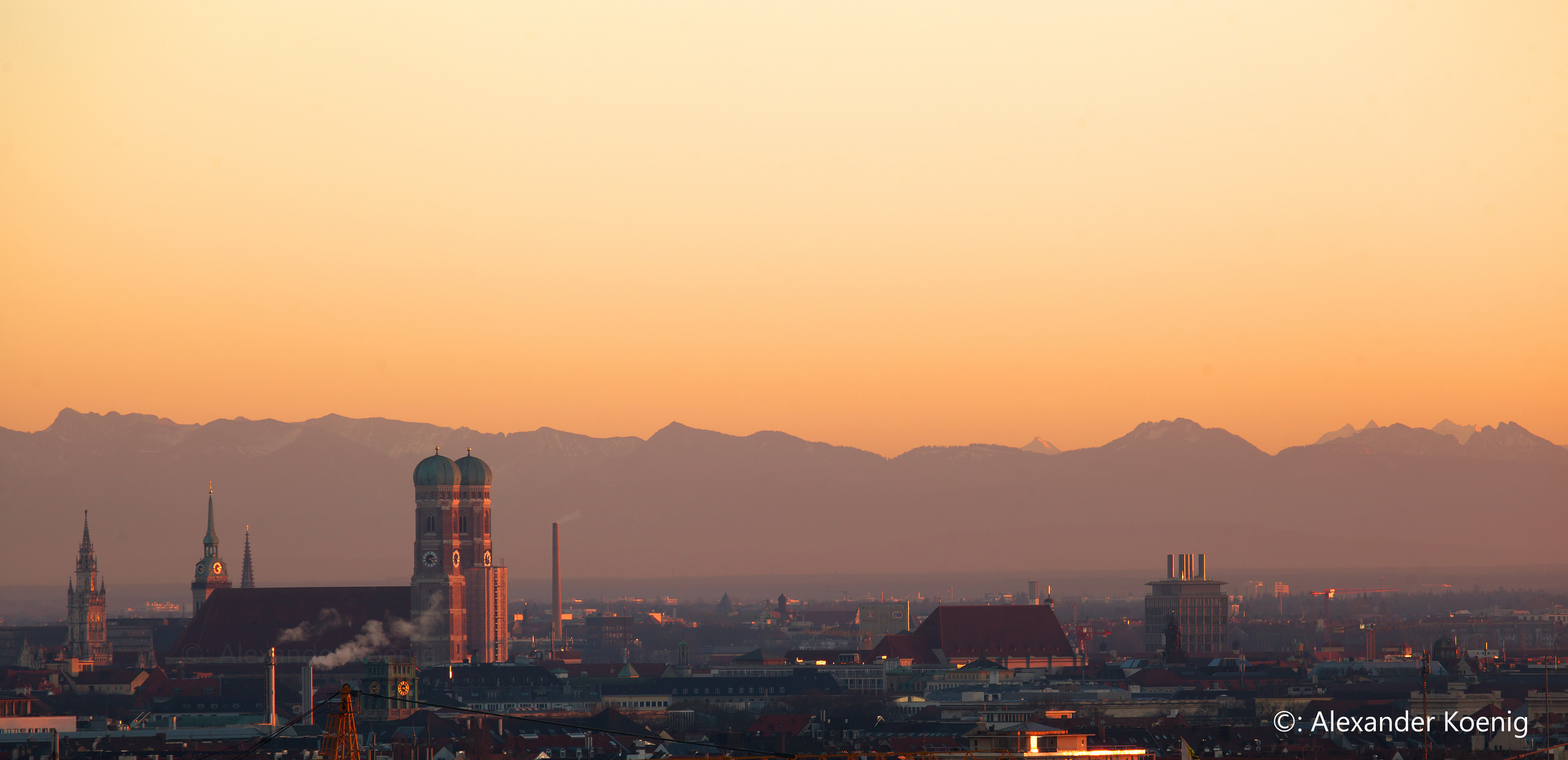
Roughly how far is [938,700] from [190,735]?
43.9 m

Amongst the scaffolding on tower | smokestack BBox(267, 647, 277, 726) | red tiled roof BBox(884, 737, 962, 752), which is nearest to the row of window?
smokestack BBox(267, 647, 277, 726)

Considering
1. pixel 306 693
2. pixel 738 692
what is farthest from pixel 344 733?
pixel 738 692

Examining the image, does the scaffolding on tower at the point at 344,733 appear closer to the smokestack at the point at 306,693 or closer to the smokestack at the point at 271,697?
the smokestack at the point at 271,697

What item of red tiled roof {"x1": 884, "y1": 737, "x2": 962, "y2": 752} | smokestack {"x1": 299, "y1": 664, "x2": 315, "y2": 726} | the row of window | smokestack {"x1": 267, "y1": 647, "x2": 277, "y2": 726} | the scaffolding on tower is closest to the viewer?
the scaffolding on tower

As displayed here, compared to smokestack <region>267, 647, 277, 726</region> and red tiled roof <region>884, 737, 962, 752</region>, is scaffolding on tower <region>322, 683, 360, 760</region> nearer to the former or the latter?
red tiled roof <region>884, 737, 962, 752</region>

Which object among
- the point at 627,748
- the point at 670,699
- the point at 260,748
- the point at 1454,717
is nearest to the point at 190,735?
the point at 260,748

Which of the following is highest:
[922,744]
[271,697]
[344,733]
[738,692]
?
[344,733]

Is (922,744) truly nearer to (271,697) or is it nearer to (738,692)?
(271,697)

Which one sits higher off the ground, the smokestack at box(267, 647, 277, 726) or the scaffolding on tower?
the scaffolding on tower

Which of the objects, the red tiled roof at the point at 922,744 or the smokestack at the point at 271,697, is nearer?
the red tiled roof at the point at 922,744

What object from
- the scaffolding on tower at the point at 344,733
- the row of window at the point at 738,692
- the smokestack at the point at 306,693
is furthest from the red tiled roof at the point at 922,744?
the row of window at the point at 738,692

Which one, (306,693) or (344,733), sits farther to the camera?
(306,693)

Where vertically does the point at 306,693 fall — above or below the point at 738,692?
above

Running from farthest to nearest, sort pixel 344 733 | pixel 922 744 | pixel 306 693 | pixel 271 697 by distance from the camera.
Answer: pixel 306 693, pixel 271 697, pixel 922 744, pixel 344 733
